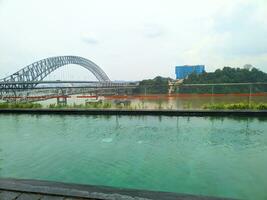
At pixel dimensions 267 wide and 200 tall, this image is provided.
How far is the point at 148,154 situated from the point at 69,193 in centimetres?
214

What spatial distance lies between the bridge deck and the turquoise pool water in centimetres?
72

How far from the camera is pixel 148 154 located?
4.32m

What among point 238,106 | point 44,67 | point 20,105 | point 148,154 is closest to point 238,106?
point 238,106

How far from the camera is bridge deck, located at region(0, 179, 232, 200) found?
2.28 meters

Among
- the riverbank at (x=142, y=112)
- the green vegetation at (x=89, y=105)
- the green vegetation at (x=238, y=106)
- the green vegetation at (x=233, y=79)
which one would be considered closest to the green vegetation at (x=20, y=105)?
the riverbank at (x=142, y=112)

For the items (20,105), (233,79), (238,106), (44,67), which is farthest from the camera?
(44,67)

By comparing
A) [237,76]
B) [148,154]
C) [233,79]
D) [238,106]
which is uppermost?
[237,76]

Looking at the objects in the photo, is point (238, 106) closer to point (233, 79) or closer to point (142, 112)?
point (142, 112)

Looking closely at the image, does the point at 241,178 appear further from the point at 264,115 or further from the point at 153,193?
the point at 264,115

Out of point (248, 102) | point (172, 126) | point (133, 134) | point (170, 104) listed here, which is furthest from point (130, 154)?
point (248, 102)

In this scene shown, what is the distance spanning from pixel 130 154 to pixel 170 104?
15.7 feet

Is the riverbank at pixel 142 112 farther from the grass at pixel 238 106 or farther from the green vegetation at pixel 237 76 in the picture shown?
the green vegetation at pixel 237 76

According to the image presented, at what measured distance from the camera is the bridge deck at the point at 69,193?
7.49ft

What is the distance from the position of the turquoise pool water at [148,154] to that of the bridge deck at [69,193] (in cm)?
72
